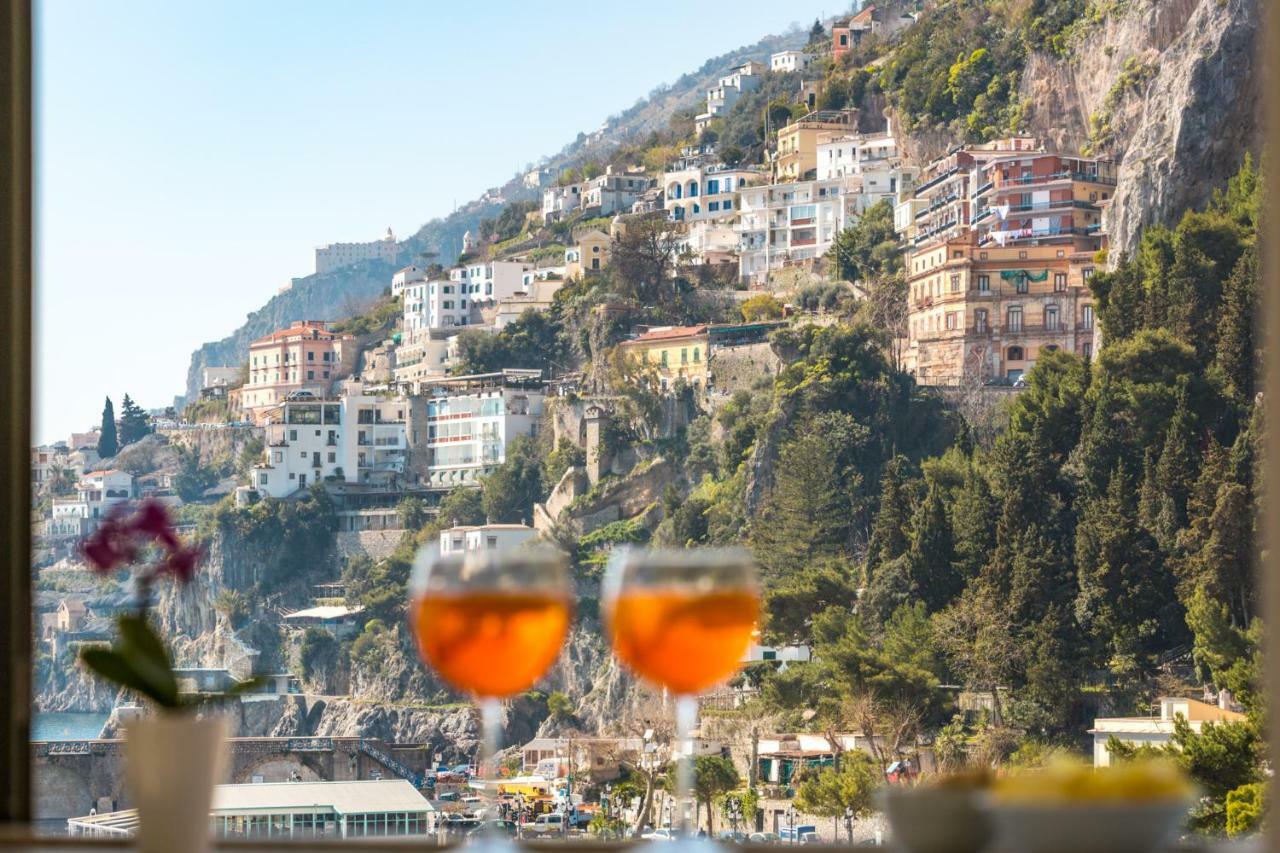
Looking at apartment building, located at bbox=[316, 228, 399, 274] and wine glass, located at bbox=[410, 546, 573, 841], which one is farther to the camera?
apartment building, located at bbox=[316, 228, 399, 274]

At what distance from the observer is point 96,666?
0.65 meters

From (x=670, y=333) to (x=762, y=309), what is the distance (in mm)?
1846

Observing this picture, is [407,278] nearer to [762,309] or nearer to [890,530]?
[762,309]

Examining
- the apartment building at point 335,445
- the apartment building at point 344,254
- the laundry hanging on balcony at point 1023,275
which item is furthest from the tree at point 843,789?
the apartment building at point 344,254

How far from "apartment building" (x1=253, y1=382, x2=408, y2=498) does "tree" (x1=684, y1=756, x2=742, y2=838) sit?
11713 millimetres

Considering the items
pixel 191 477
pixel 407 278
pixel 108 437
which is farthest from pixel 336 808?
pixel 407 278

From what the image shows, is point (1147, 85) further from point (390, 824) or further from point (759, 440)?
point (390, 824)

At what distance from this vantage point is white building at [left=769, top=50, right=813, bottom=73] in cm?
3388

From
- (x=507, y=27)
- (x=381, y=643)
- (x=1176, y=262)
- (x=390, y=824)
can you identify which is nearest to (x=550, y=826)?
(x=390, y=824)

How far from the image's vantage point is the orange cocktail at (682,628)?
0.61 m

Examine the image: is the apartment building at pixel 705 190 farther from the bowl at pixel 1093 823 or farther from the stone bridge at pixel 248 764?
the bowl at pixel 1093 823

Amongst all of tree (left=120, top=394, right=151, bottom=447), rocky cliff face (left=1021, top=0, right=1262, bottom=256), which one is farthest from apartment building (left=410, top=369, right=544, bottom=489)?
rocky cliff face (left=1021, top=0, right=1262, bottom=256)

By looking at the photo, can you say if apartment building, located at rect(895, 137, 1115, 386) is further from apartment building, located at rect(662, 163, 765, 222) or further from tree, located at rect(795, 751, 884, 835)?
tree, located at rect(795, 751, 884, 835)

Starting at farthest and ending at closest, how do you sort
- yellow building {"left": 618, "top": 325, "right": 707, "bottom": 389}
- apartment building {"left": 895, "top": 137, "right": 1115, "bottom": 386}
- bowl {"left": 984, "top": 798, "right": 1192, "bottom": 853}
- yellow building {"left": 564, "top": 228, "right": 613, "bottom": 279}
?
yellow building {"left": 564, "top": 228, "right": 613, "bottom": 279} → yellow building {"left": 618, "top": 325, "right": 707, "bottom": 389} → apartment building {"left": 895, "top": 137, "right": 1115, "bottom": 386} → bowl {"left": 984, "top": 798, "right": 1192, "bottom": 853}
